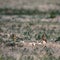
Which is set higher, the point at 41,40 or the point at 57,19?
the point at 41,40

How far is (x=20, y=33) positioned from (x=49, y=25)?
175 centimetres

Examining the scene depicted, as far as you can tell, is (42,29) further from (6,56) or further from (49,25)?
(6,56)

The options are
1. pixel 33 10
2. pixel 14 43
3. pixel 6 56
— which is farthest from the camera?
pixel 33 10

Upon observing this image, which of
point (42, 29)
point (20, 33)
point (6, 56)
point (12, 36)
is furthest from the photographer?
point (42, 29)

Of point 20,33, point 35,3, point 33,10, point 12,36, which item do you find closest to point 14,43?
point 12,36

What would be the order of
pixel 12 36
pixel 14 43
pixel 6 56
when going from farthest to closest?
pixel 12 36, pixel 14 43, pixel 6 56

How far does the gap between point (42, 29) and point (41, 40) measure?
179 cm

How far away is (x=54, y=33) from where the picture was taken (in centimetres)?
954

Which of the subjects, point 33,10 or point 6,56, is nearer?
point 6,56

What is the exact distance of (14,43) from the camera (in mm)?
8102

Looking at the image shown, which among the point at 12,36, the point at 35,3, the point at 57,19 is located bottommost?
the point at 35,3

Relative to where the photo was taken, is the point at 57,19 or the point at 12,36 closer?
the point at 12,36

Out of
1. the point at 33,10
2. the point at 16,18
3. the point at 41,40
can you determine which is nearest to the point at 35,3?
Answer: the point at 33,10

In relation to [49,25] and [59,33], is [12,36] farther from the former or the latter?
[49,25]
